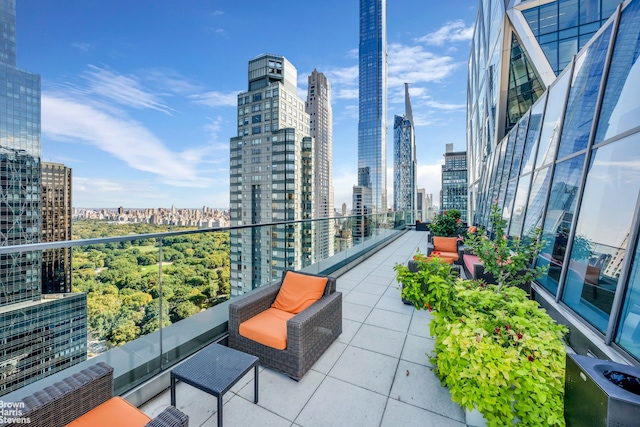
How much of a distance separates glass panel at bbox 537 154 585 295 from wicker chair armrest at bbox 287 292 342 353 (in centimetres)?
290

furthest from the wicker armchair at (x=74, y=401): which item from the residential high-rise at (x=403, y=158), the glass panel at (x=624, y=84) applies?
the residential high-rise at (x=403, y=158)

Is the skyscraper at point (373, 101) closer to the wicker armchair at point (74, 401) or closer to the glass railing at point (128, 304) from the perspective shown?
the glass railing at point (128, 304)

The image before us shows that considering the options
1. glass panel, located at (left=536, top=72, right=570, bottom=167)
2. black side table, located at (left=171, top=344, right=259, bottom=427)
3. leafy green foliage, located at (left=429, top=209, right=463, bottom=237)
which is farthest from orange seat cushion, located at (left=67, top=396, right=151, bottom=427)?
leafy green foliage, located at (left=429, top=209, right=463, bottom=237)

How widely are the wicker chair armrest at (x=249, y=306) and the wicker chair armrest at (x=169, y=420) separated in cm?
139

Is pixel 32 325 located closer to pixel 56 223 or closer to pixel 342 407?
pixel 342 407

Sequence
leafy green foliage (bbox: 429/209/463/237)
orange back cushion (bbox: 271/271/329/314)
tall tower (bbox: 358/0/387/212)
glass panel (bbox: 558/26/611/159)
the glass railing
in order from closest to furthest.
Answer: the glass railing → orange back cushion (bbox: 271/271/329/314) → glass panel (bbox: 558/26/611/159) → leafy green foliage (bbox: 429/209/463/237) → tall tower (bbox: 358/0/387/212)

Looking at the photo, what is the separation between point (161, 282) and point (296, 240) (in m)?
2.64

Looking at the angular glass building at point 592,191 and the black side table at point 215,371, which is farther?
the angular glass building at point 592,191

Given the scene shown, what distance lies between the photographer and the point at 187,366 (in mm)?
1946

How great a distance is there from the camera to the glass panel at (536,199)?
14.8 feet

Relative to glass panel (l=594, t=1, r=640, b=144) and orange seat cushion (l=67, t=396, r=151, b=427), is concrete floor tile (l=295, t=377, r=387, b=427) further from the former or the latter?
glass panel (l=594, t=1, r=640, b=144)

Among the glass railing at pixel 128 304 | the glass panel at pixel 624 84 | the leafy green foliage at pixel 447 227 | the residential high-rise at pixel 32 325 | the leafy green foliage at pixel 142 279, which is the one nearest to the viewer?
the residential high-rise at pixel 32 325

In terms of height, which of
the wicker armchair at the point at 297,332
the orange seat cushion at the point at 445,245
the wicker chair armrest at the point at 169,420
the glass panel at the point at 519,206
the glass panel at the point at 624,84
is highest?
the glass panel at the point at 624,84

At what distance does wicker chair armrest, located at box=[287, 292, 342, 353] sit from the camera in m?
2.37
